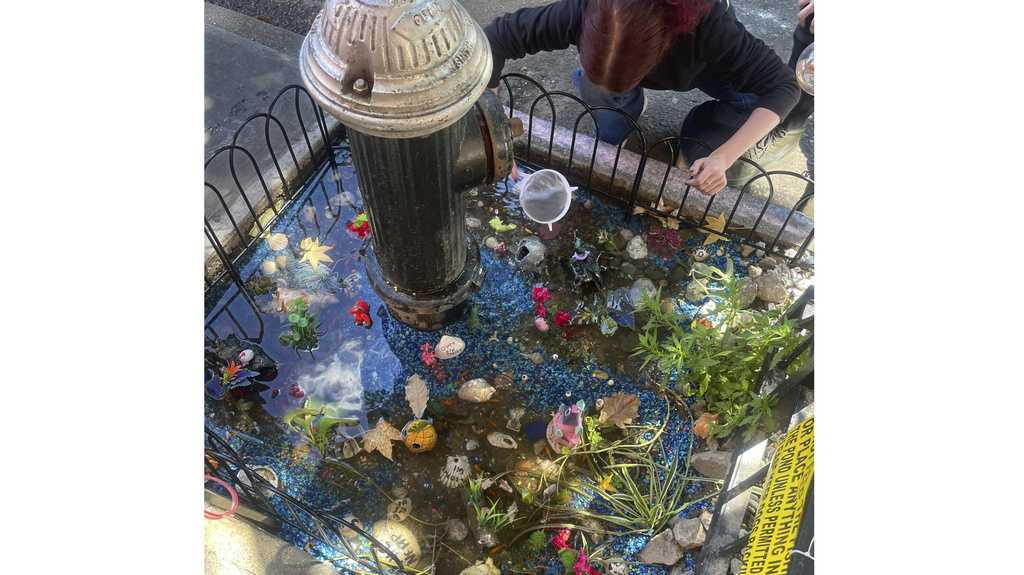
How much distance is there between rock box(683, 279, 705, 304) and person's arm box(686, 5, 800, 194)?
0.46 m

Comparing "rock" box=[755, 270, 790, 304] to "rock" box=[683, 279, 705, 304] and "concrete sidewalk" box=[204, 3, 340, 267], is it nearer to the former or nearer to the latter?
"rock" box=[683, 279, 705, 304]

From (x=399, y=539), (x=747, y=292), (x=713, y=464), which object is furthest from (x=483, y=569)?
(x=747, y=292)

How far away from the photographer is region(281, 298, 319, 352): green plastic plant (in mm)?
2928

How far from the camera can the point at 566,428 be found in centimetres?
271

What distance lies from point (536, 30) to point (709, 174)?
945 millimetres

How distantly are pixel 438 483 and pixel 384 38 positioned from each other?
179 centimetres

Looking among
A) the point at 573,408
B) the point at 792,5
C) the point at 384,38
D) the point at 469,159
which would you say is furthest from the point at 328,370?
the point at 792,5

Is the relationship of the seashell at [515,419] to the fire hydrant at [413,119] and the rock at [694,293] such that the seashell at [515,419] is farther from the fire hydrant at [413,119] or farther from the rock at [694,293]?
the rock at [694,293]

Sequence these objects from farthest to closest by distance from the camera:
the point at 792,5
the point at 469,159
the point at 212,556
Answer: the point at 792,5 → the point at 212,556 → the point at 469,159

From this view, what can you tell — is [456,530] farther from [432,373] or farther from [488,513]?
[432,373]

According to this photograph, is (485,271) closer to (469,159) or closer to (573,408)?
(573,408)

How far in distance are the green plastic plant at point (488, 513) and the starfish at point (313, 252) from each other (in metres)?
1.28

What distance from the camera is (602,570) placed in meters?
2.57

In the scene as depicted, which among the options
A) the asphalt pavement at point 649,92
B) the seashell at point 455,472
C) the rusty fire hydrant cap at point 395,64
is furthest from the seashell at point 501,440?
the asphalt pavement at point 649,92
